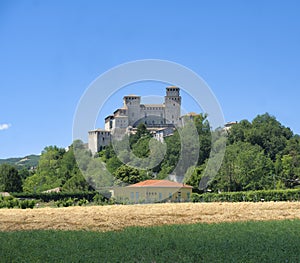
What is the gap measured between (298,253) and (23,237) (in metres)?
9.90

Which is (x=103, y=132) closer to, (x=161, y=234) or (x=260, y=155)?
(x=260, y=155)

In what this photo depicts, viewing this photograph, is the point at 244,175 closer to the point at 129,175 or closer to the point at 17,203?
the point at 129,175

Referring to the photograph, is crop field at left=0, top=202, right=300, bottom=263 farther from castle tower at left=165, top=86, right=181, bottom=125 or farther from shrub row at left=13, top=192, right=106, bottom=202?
castle tower at left=165, top=86, right=181, bottom=125

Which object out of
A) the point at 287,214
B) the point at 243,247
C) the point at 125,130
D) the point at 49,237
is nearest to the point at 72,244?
the point at 49,237

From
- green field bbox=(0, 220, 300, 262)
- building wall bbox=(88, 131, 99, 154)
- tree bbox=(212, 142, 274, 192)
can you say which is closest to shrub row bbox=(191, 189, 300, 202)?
tree bbox=(212, 142, 274, 192)

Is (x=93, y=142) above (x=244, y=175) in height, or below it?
above

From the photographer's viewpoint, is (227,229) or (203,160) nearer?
(227,229)

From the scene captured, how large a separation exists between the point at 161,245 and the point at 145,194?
40.7 m

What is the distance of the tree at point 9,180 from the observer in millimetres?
102469

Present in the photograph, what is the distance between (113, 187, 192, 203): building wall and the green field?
3430 cm

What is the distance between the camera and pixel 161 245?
16.8 meters

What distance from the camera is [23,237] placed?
782 inches

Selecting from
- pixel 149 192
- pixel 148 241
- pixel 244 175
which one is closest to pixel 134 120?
pixel 244 175

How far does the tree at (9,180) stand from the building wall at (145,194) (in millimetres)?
45494
